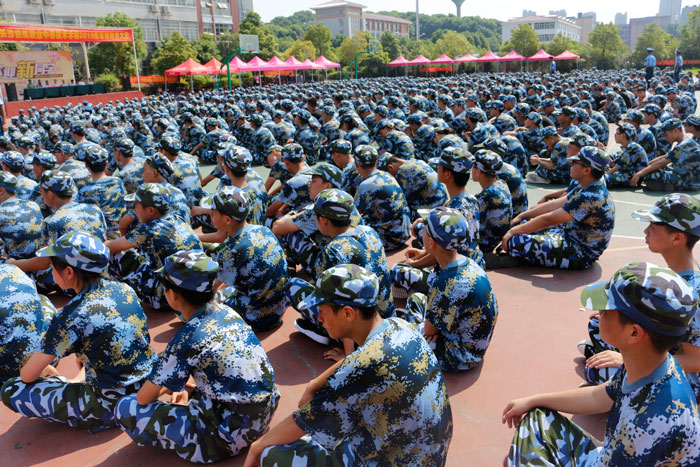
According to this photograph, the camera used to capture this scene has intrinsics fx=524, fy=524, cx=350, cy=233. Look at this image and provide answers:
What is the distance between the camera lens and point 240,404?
280 cm

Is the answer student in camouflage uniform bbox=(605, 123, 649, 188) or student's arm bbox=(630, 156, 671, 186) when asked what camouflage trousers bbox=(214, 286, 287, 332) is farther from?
student's arm bbox=(630, 156, 671, 186)

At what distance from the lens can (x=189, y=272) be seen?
2.75m

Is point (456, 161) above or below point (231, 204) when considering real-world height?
above

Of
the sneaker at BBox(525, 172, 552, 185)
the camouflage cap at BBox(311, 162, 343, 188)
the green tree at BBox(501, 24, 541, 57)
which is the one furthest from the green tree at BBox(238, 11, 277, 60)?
the camouflage cap at BBox(311, 162, 343, 188)

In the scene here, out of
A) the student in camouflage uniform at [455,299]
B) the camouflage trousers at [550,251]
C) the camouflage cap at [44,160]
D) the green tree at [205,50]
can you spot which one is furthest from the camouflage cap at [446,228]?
the green tree at [205,50]

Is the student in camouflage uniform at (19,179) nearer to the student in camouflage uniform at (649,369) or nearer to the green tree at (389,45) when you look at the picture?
the student in camouflage uniform at (649,369)

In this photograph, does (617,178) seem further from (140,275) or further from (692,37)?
(692,37)

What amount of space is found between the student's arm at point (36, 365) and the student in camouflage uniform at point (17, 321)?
531 millimetres

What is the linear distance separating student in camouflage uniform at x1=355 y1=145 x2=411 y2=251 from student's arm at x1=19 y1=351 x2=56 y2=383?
3.82 meters

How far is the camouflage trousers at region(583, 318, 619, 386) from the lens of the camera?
3197 millimetres

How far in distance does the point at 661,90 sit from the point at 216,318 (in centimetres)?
2033

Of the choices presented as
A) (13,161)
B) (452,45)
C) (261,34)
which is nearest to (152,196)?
(13,161)

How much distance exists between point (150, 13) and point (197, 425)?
68059mm

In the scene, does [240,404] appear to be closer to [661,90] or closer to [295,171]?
[295,171]
